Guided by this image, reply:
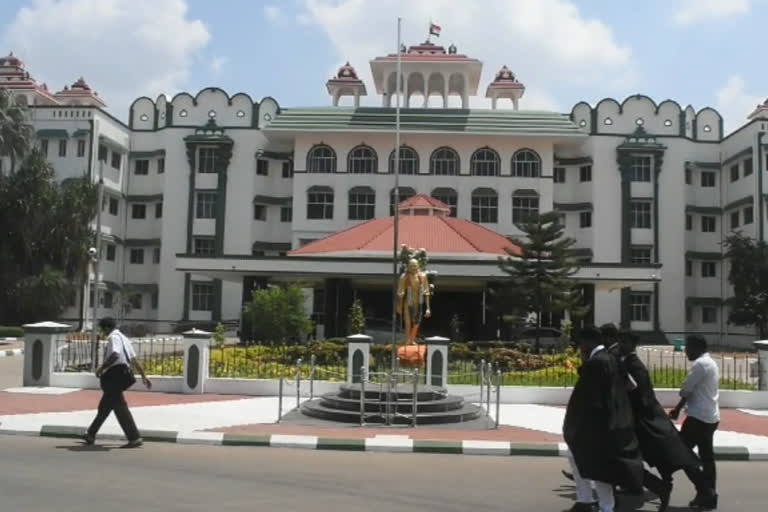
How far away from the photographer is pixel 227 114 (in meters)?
49.8

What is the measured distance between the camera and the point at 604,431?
20.5 ft

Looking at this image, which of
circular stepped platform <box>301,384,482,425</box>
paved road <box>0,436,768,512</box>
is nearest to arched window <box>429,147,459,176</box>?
circular stepped platform <box>301,384,482,425</box>

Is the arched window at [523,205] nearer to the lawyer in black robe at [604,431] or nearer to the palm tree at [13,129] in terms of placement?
the palm tree at [13,129]

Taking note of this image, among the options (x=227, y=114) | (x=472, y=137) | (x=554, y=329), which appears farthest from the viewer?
(x=227, y=114)

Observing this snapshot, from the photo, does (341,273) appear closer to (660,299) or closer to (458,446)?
(458,446)

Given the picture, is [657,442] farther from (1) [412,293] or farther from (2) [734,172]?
(2) [734,172]

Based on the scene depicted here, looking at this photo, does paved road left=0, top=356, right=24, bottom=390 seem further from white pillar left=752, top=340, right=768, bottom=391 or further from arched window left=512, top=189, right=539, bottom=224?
arched window left=512, top=189, right=539, bottom=224

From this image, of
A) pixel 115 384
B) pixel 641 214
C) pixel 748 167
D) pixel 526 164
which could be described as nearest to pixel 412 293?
pixel 115 384

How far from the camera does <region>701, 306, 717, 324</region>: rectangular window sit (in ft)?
157

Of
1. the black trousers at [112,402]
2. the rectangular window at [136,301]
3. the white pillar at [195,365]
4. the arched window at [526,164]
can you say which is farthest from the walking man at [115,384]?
the rectangular window at [136,301]

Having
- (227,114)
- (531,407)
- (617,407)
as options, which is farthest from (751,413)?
(227,114)

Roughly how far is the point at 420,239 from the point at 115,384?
2394 cm

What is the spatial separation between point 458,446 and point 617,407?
4.98 metres

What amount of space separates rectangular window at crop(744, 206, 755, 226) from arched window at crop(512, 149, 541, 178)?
11657mm
